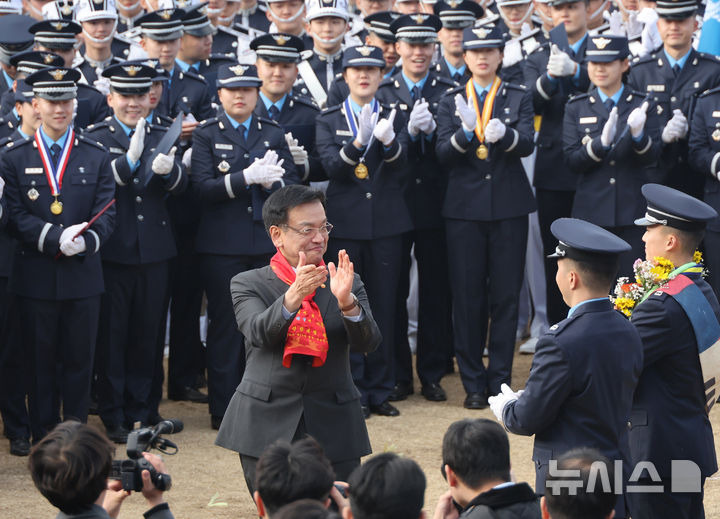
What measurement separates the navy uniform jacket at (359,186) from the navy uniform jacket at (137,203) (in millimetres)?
1058

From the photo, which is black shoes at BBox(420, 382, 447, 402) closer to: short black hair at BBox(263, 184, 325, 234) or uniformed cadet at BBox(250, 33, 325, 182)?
uniformed cadet at BBox(250, 33, 325, 182)

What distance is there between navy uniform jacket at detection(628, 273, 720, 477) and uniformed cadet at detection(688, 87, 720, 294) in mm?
3764

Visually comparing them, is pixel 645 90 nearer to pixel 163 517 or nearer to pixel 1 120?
pixel 1 120

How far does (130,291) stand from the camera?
833cm

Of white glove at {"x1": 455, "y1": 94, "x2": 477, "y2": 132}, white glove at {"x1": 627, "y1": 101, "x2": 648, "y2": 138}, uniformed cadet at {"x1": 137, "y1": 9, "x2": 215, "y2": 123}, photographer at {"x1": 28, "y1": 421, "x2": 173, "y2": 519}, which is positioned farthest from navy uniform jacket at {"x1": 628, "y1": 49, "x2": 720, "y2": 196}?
photographer at {"x1": 28, "y1": 421, "x2": 173, "y2": 519}

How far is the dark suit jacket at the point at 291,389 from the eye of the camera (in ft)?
16.3

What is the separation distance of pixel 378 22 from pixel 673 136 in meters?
2.51

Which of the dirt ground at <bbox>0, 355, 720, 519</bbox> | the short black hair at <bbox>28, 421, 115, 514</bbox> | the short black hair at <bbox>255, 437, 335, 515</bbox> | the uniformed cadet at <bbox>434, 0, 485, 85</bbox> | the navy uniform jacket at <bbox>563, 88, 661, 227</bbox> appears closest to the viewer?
the short black hair at <bbox>255, 437, 335, 515</bbox>

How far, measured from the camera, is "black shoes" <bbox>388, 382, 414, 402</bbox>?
9.23 m

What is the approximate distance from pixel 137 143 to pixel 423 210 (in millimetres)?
2261

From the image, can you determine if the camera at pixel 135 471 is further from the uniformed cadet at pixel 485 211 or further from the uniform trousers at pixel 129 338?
the uniformed cadet at pixel 485 211

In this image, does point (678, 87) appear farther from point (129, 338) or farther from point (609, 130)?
point (129, 338)

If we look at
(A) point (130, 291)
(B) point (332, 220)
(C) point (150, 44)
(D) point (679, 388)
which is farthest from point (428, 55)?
(D) point (679, 388)

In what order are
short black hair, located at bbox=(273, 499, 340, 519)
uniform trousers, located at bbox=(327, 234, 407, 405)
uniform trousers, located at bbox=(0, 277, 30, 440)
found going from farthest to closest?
uniform trousers, located at bbox=(327, 234, 407, 405)
uniform trousers, located at bbox=(0, 277, 30, 440)
short black hair, located at bbox=(273, 499, 340, 519)
